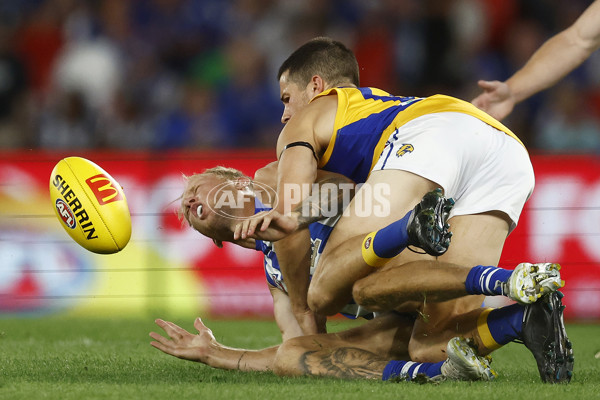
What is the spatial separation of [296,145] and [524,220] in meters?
3.77

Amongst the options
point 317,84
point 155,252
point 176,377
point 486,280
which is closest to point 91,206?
point 176,377

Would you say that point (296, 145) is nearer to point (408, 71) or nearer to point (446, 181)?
point (446, 181)

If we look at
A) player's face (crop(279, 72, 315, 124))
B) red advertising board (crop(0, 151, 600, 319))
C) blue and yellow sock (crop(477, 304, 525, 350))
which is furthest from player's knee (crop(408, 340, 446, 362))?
red advertising board (crop(0, 151, 600, 319))

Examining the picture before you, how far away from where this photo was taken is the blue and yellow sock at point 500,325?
4180mm

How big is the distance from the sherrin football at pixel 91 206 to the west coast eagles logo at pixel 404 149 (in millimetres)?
1752

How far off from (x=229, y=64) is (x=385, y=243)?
20.5 feet

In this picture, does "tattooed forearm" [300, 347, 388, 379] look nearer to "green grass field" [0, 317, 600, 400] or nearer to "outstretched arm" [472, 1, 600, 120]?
"green grass field" [0, 317, 600, 400]

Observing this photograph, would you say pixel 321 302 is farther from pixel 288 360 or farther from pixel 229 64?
pixel 229 64

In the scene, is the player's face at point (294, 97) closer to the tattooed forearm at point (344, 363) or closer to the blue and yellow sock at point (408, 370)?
the tattooed forearm at point (344, 363)

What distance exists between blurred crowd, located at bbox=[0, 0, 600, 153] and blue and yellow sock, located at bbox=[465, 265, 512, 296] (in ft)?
18.5

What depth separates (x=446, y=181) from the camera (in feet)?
15.1

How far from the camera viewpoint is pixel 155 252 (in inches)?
318

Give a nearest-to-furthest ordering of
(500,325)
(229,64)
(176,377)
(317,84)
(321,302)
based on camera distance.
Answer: (500,325) → (176,377) → (321,302) → (317,84) → (229,64)

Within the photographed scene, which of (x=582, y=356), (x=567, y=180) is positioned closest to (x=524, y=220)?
(x=567, y=180)
